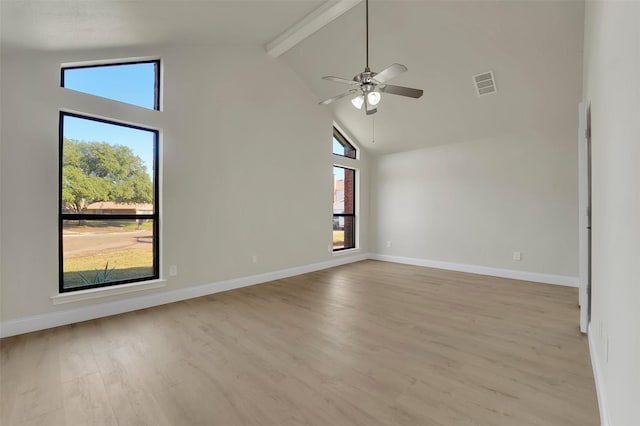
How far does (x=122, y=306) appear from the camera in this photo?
3336mm

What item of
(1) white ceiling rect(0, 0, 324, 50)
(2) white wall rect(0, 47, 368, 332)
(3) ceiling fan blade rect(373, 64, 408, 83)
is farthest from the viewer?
(2) white wall rect(0, 47, 368, 332)

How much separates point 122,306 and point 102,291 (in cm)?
28

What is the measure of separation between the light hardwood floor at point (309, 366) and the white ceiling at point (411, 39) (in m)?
2.65

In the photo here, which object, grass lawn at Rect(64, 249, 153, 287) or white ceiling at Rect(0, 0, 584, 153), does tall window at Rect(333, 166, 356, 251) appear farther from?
grass lawn at Rect(64, 249, 153, 287)

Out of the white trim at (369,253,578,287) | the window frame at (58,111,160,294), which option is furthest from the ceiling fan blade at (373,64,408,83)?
the white trim at (369,253,578,287)

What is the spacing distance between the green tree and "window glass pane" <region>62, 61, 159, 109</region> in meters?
0.58

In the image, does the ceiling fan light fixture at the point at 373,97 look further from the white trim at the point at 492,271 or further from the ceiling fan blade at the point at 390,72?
the white trim at the point at 492,271

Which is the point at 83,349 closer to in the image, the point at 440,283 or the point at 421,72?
the point at 440,283

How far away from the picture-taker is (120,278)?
3436 millimetres

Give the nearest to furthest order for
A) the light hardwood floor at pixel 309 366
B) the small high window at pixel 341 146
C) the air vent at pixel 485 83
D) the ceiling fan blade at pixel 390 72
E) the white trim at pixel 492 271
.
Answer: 1. the light hardwood floor at pixel 309 366
2. the ceiling fan blade at pixel 390 72
3. the air vent at pixel 485 83
4. the white trim at pixel 492 271
5. the small high window at pixel 341 146

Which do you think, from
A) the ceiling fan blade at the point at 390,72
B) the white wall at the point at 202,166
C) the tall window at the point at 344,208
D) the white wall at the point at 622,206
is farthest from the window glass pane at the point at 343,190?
the white wall at the point at 622,206

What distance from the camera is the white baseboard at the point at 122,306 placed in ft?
9.04

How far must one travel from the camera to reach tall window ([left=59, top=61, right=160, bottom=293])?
3.08m

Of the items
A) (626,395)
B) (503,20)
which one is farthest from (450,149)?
(626,395)
